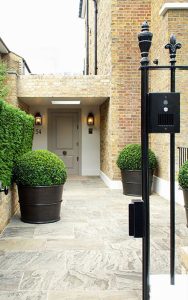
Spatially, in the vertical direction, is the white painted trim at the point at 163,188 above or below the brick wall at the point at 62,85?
below

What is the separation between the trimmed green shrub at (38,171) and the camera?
6082 mm

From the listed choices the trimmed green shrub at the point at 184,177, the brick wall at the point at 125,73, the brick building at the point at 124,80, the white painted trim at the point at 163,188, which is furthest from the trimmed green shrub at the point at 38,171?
the brick wall at the point at 125,73

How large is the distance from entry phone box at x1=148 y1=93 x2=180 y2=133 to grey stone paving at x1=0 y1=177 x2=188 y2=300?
163 centimetres

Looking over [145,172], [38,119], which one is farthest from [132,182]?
[145,172]

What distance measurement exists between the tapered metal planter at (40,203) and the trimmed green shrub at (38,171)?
97 millimetres

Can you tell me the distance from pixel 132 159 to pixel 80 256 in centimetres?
498

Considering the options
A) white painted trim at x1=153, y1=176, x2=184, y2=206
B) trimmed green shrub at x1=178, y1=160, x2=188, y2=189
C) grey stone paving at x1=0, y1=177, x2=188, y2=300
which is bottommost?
grey stone paving at x1=0, y1=177, x2=188, y2=300

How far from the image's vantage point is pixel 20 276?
3.75m

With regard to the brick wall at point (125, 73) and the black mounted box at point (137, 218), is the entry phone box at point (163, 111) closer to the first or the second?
the black mounted box at point (137, 218)

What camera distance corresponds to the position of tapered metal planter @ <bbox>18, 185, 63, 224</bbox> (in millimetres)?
6105

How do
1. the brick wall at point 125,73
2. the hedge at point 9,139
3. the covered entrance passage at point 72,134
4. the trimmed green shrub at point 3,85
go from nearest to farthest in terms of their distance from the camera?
the hedge at point 9,139
the brick wall at point 125,73
the trimmed green shrub at point 3,85
the covered entrance passage at point 72,134

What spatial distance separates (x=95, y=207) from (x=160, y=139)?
101 inches

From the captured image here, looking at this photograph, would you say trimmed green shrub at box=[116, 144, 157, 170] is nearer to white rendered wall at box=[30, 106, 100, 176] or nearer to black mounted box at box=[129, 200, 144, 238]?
white rendered wall at box=[30, 106, 100, 176]

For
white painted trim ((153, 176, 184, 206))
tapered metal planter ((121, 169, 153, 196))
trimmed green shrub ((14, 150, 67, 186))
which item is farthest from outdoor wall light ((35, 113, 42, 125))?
trimmed green shrub ((14, 150, 67, 186))
